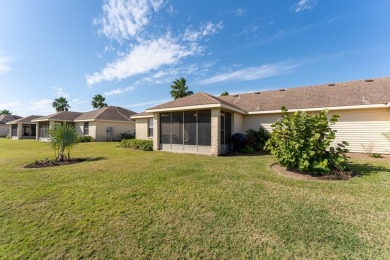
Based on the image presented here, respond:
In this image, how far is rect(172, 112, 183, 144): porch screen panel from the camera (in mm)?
12484

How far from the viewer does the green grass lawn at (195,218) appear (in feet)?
9.50

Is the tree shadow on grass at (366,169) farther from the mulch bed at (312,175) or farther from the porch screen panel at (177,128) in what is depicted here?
the porch screen panel at (177,128)

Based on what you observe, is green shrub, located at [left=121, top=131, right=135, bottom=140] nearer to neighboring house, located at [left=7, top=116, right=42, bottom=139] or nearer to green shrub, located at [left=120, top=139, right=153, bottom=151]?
green shrub, located at [left=120, top=139, right=153, bottom=151]

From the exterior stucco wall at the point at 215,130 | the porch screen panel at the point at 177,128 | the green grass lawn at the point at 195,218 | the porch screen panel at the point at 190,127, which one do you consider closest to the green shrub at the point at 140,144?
the porch screen panel at the point at 177,128

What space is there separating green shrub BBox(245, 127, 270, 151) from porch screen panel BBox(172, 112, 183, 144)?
4.70 meters

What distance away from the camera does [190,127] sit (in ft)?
39.7

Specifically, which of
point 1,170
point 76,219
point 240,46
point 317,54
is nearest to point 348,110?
point 317,54

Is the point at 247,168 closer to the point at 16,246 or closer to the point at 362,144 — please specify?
the point at 16,246

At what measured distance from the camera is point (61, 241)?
3.13m

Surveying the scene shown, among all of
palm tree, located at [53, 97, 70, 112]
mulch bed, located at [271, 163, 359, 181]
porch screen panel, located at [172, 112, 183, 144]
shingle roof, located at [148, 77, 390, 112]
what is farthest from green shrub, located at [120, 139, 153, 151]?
palm tree, located at [53, 97, 70, 112]

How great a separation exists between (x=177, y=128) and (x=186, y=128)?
765 millimetres

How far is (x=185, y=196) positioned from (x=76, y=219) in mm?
2457

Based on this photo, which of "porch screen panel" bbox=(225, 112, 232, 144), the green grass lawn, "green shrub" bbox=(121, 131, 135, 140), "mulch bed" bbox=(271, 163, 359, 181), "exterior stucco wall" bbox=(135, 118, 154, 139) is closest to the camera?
the green grass lawn

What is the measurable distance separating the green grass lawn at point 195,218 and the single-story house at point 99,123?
1876 centimetres
